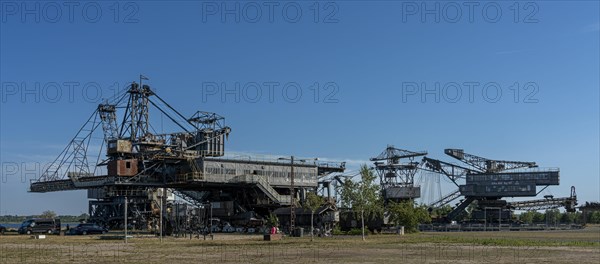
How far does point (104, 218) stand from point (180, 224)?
154 ft

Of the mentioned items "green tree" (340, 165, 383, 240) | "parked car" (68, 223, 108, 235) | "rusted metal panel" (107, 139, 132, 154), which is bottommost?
"parked car" (68, 223, 108, 235)

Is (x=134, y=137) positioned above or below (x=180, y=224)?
above

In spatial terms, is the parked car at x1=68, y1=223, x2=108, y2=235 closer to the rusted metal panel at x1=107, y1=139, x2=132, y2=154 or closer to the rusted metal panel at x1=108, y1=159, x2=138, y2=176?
the rusted metal panel at x1=108, y1=159, x2=138, y2=176

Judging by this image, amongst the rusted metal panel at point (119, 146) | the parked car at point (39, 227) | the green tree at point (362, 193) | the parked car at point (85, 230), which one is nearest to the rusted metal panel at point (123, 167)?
the rusted metal panel at point (119, 146)

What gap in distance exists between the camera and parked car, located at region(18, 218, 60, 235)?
293 ft

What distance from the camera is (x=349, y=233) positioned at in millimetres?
81250

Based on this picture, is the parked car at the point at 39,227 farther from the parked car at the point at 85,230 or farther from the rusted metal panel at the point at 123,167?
the rusted metal panel at the point at 123,167

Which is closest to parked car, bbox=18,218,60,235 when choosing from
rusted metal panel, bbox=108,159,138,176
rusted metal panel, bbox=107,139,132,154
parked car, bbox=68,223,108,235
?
parked car, bbox=68,223,108,235

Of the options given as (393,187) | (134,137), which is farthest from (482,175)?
(134,137)

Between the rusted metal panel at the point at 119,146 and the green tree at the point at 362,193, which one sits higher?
the rusted metal panel at the point at 119,146

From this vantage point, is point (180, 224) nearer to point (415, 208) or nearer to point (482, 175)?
point (415, 208)

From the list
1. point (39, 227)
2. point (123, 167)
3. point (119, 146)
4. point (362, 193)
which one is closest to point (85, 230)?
point (39, 227)

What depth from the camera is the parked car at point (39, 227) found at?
8944 centimetres

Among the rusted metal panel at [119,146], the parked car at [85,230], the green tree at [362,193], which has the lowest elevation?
the parked car at [85,230]
